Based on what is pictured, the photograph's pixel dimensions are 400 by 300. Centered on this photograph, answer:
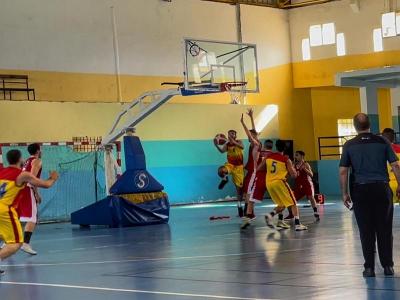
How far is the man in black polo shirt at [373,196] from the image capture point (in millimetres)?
9648

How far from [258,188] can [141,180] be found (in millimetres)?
4485

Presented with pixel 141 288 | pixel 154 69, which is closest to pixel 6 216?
pixel 141 288

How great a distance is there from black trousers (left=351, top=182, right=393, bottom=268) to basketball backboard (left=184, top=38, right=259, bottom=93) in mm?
13244

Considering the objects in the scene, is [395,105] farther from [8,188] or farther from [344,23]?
[8,188]

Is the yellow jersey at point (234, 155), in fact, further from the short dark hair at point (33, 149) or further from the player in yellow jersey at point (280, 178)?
the short dark hair at point (33, 149)

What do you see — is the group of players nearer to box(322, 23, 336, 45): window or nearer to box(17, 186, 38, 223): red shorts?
box(17, 186, 38, 223): red shorts

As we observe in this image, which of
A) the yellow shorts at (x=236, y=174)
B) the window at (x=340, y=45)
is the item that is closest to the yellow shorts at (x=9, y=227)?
the yellow shorts at (x=236, y=174)

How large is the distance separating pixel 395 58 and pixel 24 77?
563 inches

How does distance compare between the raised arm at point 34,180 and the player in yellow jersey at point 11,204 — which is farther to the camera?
the player in yellow jersey at point 11,204

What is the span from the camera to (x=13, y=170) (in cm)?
1176

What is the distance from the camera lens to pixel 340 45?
33500 millimetres

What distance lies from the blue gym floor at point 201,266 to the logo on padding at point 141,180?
7.81 feet

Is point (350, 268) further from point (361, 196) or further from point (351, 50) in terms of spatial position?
point (351, 50)

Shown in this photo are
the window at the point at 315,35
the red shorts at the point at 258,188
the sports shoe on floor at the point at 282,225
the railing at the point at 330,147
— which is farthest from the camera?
the railing at the point at 330,147
